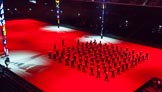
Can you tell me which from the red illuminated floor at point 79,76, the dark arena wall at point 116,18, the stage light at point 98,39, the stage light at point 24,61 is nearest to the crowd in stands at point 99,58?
the red illuminated floor at point 79,76

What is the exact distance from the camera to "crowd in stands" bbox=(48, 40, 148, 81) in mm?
6859

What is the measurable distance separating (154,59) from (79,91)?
3.29 m

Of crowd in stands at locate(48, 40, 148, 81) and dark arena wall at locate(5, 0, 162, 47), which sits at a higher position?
dark arena wall at locate(5, 0, 162, 47)

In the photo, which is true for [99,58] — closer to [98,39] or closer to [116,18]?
[98,39]

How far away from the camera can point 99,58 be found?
7648 mm

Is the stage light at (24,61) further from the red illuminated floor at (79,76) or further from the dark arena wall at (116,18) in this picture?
the dark arena wall at (116,18)

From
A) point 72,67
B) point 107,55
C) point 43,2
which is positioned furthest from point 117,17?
point 43,2

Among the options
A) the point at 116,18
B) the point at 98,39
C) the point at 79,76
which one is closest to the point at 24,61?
the point at 79,76

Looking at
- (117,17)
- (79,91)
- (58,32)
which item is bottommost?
(79,91)

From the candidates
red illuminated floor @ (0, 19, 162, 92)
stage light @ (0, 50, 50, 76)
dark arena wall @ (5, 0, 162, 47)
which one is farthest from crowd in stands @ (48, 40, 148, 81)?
dark arena wall @ (5, 0, 162, 47)

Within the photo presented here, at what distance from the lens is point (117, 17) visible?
10516mm

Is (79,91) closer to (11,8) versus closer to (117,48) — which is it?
(117,48)

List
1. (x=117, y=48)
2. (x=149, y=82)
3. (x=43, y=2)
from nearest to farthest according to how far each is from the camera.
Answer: (x=149, y=82) → (x=117, y=48) → (x=43, y=2)

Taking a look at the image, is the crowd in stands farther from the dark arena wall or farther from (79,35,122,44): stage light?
Answer: the dark arena wall
